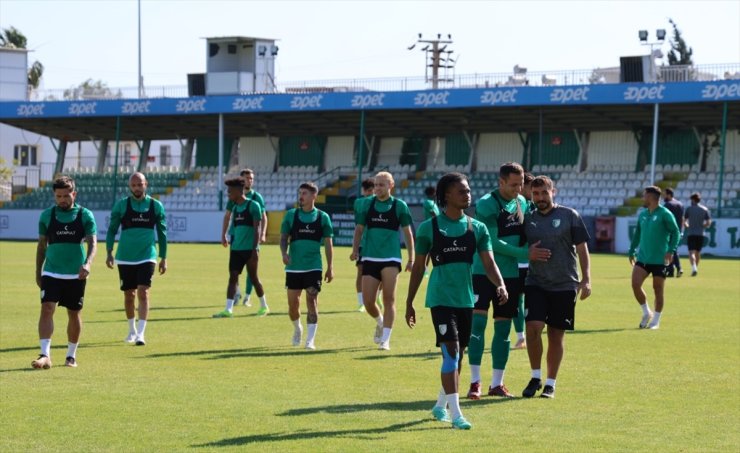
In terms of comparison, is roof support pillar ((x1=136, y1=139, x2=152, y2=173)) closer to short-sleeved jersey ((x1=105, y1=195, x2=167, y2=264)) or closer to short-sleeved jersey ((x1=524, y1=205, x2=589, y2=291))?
short-sleeved jersey ((x1=105, y1=195, x2=167, y2=264))

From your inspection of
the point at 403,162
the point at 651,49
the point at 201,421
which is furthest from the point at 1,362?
the point at 403,162

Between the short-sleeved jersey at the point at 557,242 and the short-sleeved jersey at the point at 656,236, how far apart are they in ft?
22.5

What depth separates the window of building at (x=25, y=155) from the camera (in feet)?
287

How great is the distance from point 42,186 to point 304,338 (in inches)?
2098

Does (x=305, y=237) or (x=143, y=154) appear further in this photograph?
(x=143, y=154)

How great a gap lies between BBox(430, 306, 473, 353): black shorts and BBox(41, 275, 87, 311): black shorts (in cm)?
497

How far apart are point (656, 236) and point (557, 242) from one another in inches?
287

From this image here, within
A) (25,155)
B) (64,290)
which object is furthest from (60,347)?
(25,155)

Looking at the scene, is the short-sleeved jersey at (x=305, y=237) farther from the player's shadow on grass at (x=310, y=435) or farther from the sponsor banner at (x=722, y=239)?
the sponsor banner at (x=722, y=239)

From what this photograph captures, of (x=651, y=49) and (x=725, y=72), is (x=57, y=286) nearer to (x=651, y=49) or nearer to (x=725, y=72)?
(x=725, y=72)

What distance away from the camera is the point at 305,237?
16.0 metres

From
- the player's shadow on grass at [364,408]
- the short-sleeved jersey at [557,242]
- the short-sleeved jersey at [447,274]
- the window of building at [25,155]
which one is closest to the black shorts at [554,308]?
the short-sleeved jersey at [557,242]

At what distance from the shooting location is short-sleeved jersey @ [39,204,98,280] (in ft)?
45.4

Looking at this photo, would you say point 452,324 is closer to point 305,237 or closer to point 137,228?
point 305,237
